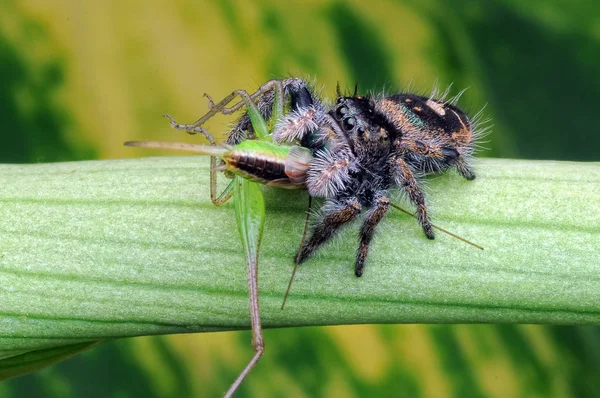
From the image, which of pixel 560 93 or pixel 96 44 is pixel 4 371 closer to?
pixel 96 44

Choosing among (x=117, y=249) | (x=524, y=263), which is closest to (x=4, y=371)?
(x=117, y=249)

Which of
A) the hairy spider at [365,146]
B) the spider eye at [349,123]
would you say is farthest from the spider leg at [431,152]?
the spider eye at [349,123]

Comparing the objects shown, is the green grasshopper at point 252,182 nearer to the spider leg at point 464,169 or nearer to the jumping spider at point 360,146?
the jumping spider at point 360,146

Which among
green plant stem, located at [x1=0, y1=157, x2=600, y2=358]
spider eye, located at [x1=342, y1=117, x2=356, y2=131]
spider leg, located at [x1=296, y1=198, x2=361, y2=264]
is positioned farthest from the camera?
spider eye, located at [x1=342, y1=117, x2=356, y2=131]

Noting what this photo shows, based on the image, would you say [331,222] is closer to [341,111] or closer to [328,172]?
[328,172]

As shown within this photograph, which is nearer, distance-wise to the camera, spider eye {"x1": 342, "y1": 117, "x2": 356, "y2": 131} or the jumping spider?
the jumping spider

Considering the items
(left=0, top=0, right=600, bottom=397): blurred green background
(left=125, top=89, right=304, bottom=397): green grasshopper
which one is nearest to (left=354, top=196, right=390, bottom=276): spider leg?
(left=125, top=89, right=304, bottom=397): green grasshopper

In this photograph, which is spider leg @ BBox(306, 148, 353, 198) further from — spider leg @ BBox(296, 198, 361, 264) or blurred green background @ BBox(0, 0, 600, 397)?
blurred green background @ BBox(0, 0, 600, 397)
